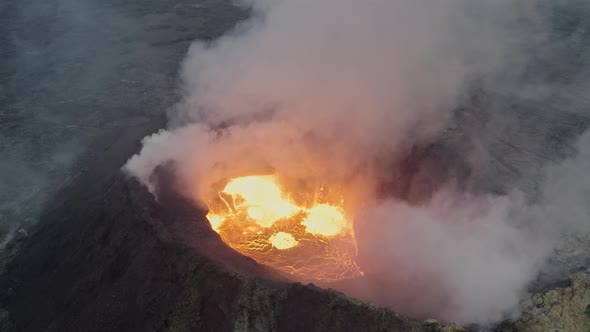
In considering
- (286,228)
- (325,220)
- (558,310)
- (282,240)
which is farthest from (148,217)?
(558,310)

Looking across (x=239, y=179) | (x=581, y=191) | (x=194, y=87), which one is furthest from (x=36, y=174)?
(x=581, y=191)

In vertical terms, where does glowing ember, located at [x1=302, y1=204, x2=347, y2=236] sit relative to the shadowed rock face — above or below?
above

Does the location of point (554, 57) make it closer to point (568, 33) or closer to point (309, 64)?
point (568, 33)

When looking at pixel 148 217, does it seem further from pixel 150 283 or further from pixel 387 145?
pixel 387 145

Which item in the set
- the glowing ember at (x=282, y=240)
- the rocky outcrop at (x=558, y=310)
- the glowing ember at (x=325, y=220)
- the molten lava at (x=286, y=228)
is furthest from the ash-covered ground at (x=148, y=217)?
the glowing ember at (x=282, y=240)

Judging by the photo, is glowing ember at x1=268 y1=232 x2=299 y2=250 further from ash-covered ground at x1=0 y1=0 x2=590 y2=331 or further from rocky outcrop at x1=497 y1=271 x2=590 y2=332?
rocky outcrop at x1=497 y1=271 x2=590 y2=332

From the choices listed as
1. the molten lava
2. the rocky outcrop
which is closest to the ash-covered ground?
the rocky outcrop
